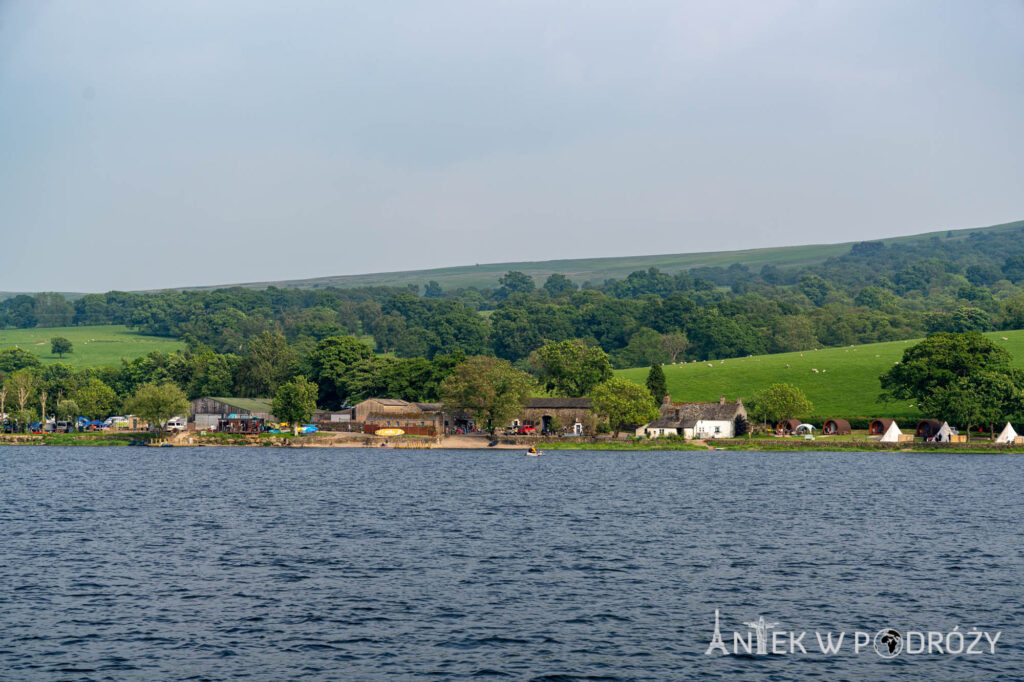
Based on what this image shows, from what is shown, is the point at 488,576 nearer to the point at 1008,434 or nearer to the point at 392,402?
the point at 1008,434

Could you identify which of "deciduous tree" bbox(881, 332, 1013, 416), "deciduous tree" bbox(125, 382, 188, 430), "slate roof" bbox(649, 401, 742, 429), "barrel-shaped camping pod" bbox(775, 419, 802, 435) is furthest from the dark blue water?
"deciduous tree" bbox(125, 382, 188, 430)

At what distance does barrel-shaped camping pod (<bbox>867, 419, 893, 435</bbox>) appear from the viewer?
472ft

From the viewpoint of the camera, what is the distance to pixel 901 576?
44844 millimetres

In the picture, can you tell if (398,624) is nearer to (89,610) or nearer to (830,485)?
(89,610)

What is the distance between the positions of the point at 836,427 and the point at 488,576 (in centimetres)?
11686

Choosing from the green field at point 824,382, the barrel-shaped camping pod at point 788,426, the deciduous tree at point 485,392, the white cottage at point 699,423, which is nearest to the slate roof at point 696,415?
the white cottage at point 699,423

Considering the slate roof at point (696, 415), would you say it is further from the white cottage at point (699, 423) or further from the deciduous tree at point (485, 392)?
the deciduous tree at point (485, 392)

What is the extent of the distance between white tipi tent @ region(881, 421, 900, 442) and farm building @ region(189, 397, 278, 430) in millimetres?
107014

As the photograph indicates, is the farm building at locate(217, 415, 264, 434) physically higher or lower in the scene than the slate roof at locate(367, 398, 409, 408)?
lower

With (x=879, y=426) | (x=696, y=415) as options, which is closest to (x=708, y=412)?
(x=696, y=415)

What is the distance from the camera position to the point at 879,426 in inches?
5714

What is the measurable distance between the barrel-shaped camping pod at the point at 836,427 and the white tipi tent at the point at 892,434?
1090 cm

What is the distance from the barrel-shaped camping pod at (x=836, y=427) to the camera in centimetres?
14875

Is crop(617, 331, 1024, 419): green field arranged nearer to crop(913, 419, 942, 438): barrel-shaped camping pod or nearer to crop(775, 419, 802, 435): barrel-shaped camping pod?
crop(775, 419, 802, 435): barrel-shaped camping pod
